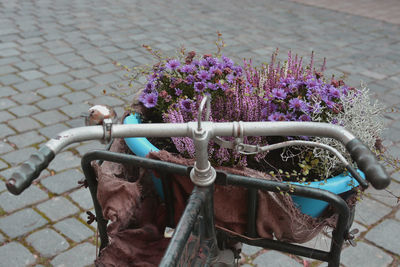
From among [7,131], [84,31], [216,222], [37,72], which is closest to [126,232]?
[216,222]

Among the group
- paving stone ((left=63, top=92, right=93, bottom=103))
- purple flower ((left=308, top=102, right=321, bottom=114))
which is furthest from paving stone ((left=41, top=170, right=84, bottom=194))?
purple flower ((left=308, top=102, right=321, bottom=114))

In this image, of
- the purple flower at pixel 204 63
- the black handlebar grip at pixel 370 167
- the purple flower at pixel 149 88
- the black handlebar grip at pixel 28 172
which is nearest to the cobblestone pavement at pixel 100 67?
the purple flower at pixel 204 63

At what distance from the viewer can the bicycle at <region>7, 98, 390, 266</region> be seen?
1005 mm

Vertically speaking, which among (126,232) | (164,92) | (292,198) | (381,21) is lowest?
(381,21)

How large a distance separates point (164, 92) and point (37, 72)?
3491 millimetres

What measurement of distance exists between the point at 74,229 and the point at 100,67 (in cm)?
257

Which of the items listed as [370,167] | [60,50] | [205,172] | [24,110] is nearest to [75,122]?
[24,110]

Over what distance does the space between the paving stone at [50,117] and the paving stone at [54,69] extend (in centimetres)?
92

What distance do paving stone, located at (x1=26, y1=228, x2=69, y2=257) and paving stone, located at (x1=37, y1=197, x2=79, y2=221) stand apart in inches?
5.2

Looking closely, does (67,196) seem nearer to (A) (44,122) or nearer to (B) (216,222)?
(A) (44,122)

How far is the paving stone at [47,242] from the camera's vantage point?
2.60 m

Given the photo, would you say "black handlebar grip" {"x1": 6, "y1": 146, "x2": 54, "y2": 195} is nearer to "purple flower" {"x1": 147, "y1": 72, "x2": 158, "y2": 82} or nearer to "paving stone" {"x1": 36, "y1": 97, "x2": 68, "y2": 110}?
"purple flower" {"x1": 147, "y1": 72, "x2": 158, "y2": 82}

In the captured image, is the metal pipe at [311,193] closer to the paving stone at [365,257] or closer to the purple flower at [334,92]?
the purple flower at [334,92]

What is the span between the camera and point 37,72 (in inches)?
186
